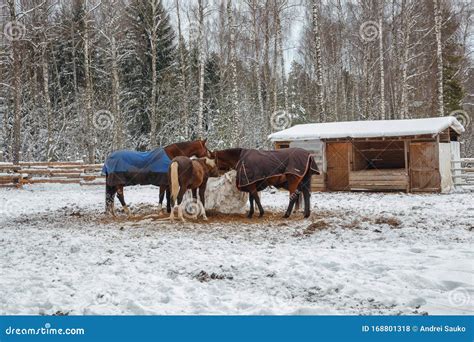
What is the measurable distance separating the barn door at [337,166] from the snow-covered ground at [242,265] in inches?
306

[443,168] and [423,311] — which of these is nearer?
[423,311]

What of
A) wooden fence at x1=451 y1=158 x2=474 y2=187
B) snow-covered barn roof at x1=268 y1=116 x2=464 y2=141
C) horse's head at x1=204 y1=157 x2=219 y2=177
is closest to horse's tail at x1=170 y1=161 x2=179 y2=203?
horse's head at x1=204 y1=157 x2=219 y2=177

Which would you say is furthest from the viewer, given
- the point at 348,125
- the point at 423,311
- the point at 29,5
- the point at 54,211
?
the point at 29,5

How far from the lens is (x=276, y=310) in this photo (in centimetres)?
389

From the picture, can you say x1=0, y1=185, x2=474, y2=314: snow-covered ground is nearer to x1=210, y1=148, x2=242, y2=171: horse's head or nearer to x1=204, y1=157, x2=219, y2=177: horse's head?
x1=204, y1=157, x2=219, y2=177: horse's head

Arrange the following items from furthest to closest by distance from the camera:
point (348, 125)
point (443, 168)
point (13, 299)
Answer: point (348, 125) → point (443, 168) → point (13, 299)

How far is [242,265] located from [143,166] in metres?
5.43

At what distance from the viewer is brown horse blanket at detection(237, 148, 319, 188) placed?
967 cm

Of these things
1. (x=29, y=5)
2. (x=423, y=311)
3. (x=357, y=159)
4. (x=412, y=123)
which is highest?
(x=29, y=5)

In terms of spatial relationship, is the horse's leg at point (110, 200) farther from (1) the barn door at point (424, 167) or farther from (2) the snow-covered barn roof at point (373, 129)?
(1) the barn door at point (424, 167)

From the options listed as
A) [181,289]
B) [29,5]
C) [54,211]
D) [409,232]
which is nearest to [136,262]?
[181,289]

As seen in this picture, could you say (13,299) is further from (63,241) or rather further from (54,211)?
(54,211)

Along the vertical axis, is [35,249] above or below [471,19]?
below

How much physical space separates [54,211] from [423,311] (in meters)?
10.3
